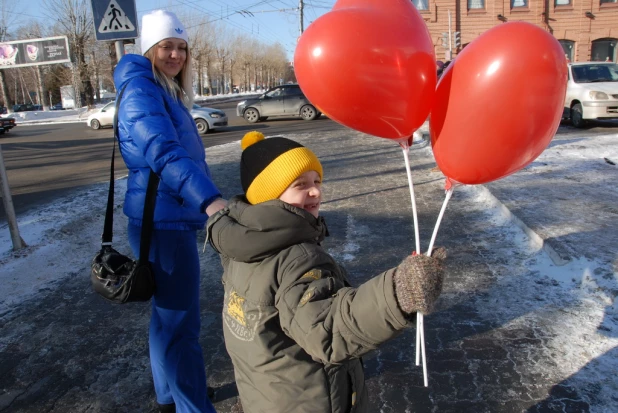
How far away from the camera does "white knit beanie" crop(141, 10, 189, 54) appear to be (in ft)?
6.93

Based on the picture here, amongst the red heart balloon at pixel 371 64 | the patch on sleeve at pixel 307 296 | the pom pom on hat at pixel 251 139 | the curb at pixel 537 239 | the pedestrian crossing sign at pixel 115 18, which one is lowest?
the curb at pixel 537 239

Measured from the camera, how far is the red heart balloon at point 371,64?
1446mm

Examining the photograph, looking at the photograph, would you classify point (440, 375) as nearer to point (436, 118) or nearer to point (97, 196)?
point (436, 118)

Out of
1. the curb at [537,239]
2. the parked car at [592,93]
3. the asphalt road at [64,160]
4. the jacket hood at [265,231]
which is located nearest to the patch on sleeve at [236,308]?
the jacket hood at [265,231]

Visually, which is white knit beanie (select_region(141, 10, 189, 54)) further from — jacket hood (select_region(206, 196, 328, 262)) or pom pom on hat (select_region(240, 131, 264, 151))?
jacket hood (select_region(206, 196, 328, 262))

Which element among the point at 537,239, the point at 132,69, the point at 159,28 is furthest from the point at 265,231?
the point at 537,239

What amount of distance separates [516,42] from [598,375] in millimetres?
2223

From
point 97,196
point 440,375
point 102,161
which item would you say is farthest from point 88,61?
point 440,375

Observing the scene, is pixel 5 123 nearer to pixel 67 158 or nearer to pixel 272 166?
pixel 67 158

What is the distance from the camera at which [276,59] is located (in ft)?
280

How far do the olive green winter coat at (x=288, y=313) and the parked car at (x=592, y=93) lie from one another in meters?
12.1

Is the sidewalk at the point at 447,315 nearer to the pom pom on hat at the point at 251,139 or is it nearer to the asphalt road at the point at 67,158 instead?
the pom pom on hat at the point at 251,139

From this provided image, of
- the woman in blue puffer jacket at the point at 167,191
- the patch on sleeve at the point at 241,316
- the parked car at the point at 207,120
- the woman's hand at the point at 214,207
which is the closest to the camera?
the patch on sleeve at the point at 241,316

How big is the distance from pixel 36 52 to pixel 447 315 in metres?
4.90
